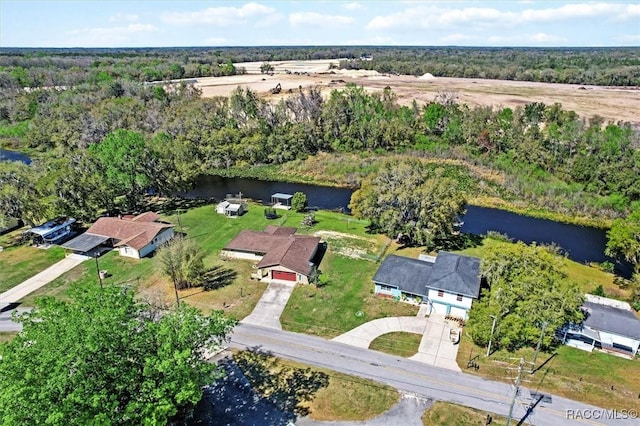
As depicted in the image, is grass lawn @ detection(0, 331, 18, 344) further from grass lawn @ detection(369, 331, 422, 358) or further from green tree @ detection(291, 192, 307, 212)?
green tree @ detection(291, 192, 307, 212)

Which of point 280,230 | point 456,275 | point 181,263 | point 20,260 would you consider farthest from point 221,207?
point 456,275

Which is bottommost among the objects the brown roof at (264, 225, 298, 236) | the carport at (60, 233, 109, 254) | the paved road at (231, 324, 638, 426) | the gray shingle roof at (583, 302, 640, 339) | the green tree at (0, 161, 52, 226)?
the paved road at (231, 324, 638, 426)

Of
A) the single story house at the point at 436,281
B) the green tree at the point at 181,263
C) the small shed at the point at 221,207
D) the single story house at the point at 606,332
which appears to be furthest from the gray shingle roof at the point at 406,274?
the small shed at the point at 221,207

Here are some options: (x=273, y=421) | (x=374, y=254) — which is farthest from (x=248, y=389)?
(x=374, y=254)

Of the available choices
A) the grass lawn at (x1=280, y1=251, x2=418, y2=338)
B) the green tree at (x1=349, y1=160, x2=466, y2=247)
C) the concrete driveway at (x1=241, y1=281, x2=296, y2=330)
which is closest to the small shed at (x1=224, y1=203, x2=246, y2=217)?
the green tree at (x1=349, y1=160, x2=466, y2=247)

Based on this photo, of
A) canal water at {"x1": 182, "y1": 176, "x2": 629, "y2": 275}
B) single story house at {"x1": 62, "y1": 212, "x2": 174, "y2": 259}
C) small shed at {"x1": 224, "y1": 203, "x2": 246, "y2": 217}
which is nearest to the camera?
single story house at {"x1": 62, "y1": 212, "x2": 174, "y2": 259}

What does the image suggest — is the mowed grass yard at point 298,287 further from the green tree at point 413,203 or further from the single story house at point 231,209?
the green tree at point 413,203
